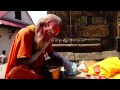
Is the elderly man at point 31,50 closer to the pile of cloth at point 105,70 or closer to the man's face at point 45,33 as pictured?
the man's face at point 45,33

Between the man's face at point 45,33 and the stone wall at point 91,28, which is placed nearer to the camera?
Result: the man's face at point 45,33

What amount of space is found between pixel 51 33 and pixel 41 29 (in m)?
0.16

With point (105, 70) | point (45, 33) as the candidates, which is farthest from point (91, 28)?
point (45, 33)

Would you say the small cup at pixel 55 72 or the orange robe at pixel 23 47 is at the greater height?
the orange robe at pixel 23 47

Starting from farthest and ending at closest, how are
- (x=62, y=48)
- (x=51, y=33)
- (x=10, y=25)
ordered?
(x=10, y=25)
(x=62, y=48)
(x=51, y=33)

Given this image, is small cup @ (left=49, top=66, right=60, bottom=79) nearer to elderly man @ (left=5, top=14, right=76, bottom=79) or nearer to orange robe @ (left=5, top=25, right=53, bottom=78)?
elderly man @ (left=5, top=14, right=76, bottom=79)

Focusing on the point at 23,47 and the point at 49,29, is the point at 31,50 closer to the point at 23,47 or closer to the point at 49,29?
the point at 23,47

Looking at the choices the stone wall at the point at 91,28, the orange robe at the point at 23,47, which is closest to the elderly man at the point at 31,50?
the orange robe at the point at 23,47

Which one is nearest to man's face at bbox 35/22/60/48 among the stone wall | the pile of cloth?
the pile of cloth

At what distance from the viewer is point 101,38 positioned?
668 cm

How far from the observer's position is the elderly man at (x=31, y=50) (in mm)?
3527

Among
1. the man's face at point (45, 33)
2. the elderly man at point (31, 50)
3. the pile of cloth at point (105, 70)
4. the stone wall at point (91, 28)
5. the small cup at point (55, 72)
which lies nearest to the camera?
the elderly man at point (31, 50)
